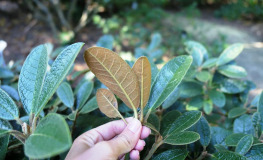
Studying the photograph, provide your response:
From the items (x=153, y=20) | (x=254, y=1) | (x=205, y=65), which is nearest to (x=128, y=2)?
(x=153, y=20)

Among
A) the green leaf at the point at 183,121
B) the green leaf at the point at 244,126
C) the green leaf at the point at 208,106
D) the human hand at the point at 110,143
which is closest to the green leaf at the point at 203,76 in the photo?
the green leaf at the point at 208,106

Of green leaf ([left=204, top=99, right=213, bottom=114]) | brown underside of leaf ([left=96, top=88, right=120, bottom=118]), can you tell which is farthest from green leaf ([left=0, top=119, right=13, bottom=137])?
green leaf ([left=204, top=99, right=213, bottom=114])

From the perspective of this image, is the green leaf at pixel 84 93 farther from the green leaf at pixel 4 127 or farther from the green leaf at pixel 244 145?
the green leaf at pixel 244 145

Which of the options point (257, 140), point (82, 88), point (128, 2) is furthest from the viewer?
point (128, 2)

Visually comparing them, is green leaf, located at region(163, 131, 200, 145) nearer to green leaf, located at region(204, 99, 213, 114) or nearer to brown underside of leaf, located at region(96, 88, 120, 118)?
brown underside of leaf, located at region(96, 88, 120, 118)

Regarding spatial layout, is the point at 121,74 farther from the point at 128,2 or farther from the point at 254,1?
the point at 254,1

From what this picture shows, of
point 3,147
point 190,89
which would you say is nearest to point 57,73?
point 3,147
